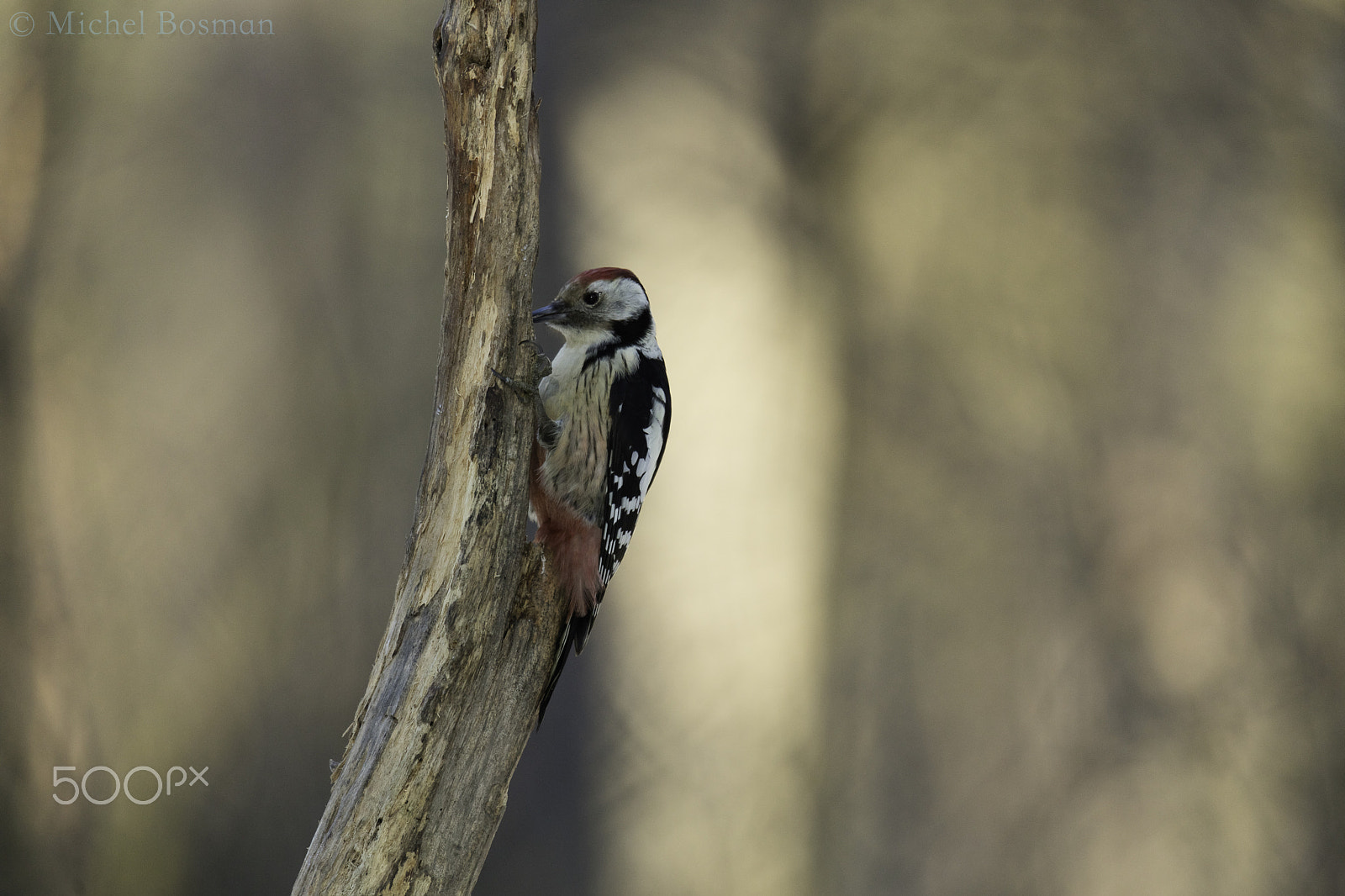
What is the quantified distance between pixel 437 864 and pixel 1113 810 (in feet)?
5.42

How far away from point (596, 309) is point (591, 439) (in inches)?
7.5

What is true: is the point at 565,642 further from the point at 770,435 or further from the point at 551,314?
the point at 770,435

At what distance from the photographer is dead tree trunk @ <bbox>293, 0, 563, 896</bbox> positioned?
993 mm

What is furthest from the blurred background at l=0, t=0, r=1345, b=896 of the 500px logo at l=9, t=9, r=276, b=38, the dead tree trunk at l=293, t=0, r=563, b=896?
the dead tree trunk at l=293, t=0, r=563, b=896

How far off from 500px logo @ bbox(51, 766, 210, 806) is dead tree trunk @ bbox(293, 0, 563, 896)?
1165 mm

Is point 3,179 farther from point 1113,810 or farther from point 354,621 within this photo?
point 1113,810

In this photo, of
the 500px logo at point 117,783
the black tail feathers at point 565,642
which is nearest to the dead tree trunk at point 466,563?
the black tail feathers at point 565,642

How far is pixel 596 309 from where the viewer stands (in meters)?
1.30

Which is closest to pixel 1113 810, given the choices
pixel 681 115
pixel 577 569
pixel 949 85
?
pixel 577 569

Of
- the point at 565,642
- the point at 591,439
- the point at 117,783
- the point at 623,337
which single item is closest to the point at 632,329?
the point at 623,337

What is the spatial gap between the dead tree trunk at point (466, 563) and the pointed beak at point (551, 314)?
0.53 feet

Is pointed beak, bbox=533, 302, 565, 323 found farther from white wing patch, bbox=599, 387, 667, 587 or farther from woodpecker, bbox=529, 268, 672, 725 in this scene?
white wing patch, bbox=599, 387, 667, 587

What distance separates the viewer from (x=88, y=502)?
197cm

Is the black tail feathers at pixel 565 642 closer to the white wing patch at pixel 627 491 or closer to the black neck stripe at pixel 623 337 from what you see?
the white wing patch at pixel 627 491
